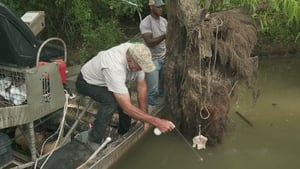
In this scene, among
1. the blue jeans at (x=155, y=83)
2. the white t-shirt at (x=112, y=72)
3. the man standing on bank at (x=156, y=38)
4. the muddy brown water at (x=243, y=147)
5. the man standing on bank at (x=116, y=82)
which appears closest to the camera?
the man standing on bank at (x=116, y=82)

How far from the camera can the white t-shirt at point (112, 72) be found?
520 cm

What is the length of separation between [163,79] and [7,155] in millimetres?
2709

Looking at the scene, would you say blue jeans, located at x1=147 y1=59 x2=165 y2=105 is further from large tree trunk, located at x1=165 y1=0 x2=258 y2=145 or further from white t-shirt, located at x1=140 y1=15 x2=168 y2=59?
large tree trunk, located at x1=165 y1=0 x2=258 y2=145

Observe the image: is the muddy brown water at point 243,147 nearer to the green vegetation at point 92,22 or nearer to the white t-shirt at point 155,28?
the white t-shirt at point 155,28

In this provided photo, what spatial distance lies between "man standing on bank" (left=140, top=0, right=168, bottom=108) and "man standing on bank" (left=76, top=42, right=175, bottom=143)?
115 centimetres

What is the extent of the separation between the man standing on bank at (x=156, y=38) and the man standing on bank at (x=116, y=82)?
115 cm

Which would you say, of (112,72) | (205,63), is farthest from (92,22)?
(112,72)

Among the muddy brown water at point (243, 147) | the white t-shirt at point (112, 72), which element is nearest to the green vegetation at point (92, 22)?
the muddy brown water at point (243, 147)

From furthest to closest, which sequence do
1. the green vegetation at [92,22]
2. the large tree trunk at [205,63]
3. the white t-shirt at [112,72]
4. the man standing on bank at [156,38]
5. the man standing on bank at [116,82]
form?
the green vegetation at [92,22] → the man standing on bank at [156,38] → the large tree trunk at [205,63] → the white t-shirt at [112,72] → the man standing on bank at [116,82]

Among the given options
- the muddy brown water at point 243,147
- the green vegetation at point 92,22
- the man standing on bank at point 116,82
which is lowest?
the muddy brown water at point 243,147

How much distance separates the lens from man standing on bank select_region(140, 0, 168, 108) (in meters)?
7.07

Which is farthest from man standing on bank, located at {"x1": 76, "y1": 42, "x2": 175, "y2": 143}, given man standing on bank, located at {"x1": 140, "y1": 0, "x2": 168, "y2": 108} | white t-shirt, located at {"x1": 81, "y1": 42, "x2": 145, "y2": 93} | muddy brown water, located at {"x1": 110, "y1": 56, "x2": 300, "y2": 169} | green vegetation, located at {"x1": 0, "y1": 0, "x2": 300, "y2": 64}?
green vegetation, located at {"x1": 0, "y1": 0, "x2": 300, "y2": 64}

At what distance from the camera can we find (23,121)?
16.0 feet

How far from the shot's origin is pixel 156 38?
7070 millimetres
